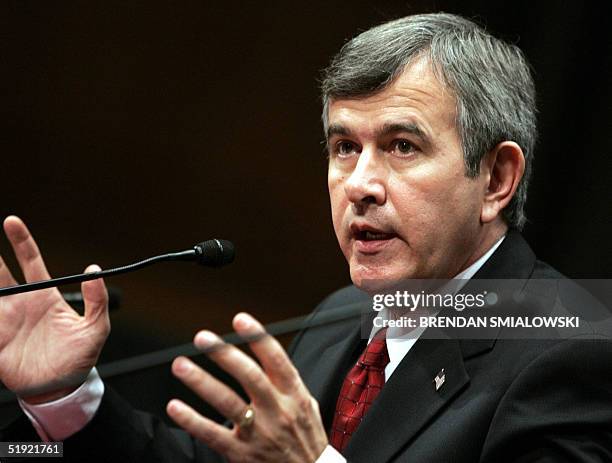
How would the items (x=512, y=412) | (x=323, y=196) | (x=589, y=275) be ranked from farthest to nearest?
(x=323, y=196) → (x=589, y=275) → (x=512, y=412)

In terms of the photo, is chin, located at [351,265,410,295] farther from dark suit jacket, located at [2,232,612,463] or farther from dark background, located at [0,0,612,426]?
dark background, located at [0,0,612,426]

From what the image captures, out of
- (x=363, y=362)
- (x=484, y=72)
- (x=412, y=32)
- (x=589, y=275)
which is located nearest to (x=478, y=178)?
(x=484, y=72)

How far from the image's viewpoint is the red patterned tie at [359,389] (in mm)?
1783

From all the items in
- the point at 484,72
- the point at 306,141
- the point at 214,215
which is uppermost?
the point at 484,72

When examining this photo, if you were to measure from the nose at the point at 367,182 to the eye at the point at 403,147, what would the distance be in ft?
0.14

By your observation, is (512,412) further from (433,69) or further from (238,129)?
(238,129)

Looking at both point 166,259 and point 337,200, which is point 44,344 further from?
point 337,200

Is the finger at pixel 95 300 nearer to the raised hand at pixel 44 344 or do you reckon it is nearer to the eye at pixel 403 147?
the raised hand at pixel 44 344

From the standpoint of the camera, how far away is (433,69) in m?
1.83

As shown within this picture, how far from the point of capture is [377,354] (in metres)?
1.87

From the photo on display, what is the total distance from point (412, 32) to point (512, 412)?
81 cm

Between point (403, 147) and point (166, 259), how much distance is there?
56 centimetres

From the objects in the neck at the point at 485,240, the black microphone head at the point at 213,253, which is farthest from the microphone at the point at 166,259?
the neck at the point at 485,240

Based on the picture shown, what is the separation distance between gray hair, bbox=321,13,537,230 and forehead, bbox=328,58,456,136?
13 mm
